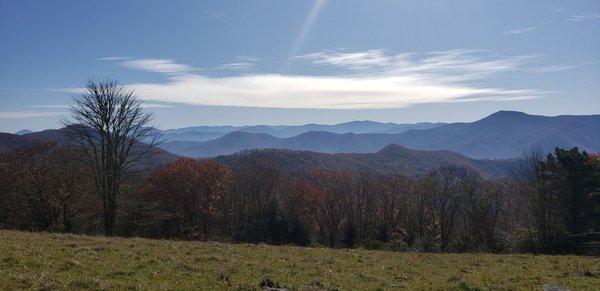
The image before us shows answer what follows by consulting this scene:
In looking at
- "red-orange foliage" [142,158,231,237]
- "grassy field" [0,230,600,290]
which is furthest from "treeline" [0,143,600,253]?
"grassy field" [0,230,600,290]

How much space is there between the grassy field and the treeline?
21155mm

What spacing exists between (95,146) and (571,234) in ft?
140

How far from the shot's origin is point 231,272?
43.0 ft

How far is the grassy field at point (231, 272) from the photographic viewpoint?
35.7ft

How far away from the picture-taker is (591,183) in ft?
135

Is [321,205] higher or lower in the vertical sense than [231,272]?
lower

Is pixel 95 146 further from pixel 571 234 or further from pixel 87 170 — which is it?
pixel 571 234

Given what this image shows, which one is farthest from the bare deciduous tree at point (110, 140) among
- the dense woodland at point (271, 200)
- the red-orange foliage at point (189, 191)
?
the red-orange foliage at point (189, 191)

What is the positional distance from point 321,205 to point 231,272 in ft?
195

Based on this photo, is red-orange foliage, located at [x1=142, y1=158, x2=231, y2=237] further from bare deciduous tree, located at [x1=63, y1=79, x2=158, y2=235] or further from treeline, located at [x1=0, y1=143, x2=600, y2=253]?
bare deciduous tree, located at [x1=63, y1=79, x2=158, y2=235]

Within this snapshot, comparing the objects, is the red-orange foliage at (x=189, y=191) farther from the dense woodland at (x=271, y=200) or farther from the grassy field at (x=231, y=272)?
the grassy field at (x=231, y=272)

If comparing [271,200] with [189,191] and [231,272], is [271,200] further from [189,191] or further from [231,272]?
[231,272]

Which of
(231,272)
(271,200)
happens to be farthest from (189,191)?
(231,272)

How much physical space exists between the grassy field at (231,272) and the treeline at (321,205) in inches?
833
